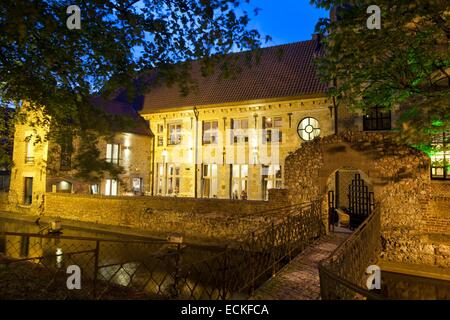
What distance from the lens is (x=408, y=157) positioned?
10.4m

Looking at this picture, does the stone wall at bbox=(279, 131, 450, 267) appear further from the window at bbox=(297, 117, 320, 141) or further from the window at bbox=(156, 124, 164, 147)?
the window at bbox=(156, 124, 164, 147)

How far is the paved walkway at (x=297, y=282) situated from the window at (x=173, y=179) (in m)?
14.6

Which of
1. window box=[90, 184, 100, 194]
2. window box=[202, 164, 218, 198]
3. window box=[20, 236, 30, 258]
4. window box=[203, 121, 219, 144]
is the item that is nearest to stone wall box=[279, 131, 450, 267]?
window box=[202, 164, 218, 198]

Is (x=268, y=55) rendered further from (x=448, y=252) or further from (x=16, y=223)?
(x=16, y=223)

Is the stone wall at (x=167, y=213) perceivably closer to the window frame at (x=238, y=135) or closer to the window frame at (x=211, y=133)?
the window frame at (x=211, y=133)

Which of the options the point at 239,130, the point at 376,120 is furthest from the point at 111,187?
the point at 376,120

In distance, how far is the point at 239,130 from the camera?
64.5 feet

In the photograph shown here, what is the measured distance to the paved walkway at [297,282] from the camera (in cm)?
586

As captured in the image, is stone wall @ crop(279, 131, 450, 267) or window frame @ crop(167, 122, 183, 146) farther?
window frame @ crop(167, 122, 183, 146)

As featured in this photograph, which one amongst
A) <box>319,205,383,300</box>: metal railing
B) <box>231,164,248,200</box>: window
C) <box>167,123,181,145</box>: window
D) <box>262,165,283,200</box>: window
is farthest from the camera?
<box>167,123,181,145</box>: window

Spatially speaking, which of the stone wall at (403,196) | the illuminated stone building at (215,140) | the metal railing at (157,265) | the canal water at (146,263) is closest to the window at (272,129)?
the illuminated stone building at (215,140)

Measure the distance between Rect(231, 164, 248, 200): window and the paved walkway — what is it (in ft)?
35.8

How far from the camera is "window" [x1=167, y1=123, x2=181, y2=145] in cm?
2189
